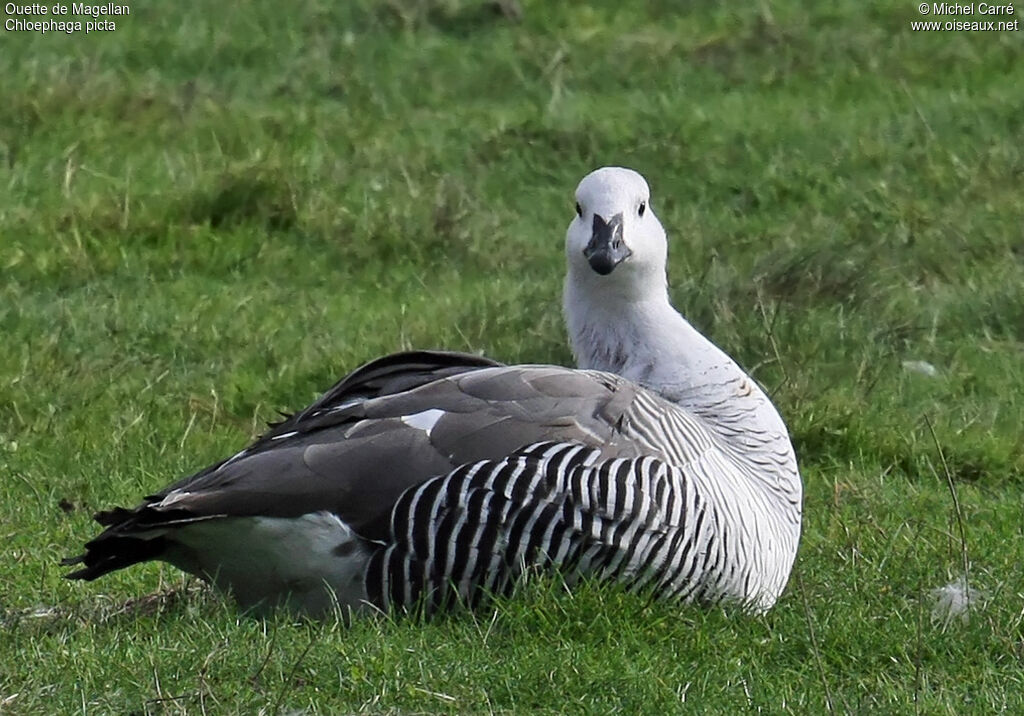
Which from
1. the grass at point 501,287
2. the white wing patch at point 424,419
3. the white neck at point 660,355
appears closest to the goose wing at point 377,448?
the white wing patch at point 424,419

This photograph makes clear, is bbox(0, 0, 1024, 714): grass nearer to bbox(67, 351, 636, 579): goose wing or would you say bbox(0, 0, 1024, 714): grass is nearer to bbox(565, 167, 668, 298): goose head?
bbox(67, 351, 636, 579): goose wing

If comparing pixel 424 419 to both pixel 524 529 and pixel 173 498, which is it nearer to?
pixel 524 529

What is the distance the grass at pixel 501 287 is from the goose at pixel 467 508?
0.38 ft

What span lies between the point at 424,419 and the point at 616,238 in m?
0.91

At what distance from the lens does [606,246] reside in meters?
5.45

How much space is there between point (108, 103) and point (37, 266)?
2.11 m

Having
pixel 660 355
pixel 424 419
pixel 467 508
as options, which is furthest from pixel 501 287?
A: pixel 467 508

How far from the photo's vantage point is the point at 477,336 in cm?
805

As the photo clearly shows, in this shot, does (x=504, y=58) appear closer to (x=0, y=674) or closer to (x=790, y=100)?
(x=790, y=100)

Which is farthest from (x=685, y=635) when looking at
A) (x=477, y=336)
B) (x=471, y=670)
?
(x=477, y=336)

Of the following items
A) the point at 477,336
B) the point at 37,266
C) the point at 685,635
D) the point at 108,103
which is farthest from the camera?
the point at 108,103

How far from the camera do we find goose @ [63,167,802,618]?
4.74 metres

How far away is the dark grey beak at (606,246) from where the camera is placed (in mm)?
5405

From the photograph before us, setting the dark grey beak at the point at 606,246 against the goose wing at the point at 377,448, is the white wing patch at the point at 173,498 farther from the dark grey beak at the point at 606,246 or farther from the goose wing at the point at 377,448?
the dark grey beak at the point at 606,246
